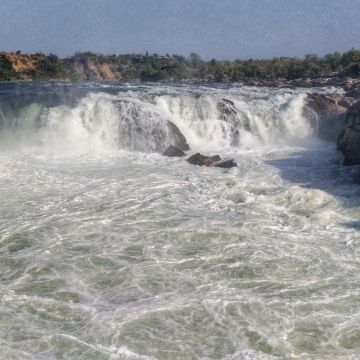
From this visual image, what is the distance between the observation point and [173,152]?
16531 mm

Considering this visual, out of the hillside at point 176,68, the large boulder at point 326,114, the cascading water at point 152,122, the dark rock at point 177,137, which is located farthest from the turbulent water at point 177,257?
the hillside at point 176,68

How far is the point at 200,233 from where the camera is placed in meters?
8.61

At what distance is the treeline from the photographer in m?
48.3

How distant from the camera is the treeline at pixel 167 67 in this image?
48344 millimetres

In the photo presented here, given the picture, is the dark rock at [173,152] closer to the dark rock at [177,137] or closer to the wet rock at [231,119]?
the dark rock at [177,137]

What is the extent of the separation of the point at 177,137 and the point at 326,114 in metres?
7.09

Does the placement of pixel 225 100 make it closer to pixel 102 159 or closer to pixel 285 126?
pixel 285 126

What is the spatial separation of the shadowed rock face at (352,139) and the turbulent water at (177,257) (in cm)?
45

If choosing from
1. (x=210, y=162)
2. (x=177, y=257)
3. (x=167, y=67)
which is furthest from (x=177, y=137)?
(x=167, y=67)

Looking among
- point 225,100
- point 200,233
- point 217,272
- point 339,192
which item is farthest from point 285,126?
point 217,272

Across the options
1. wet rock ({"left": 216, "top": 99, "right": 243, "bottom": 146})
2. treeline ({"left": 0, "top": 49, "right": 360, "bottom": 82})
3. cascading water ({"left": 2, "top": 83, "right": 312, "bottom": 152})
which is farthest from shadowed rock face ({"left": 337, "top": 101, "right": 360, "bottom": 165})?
treeline ({"left": 0, "top": 49, "right": 360, "bottom": 82})

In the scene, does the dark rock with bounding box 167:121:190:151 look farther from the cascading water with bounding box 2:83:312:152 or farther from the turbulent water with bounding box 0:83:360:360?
the turbulent water with bounding box 0:83:360:360

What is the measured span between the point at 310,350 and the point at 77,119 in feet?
50.1

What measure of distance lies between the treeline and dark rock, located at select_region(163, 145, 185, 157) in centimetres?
2999
